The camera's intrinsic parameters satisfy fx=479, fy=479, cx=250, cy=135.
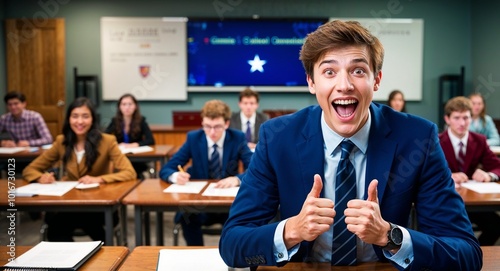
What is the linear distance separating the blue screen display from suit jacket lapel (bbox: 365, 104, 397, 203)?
6142 millimetres

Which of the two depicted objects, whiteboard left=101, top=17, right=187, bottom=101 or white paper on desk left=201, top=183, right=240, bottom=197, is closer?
white paper on desk left=201, top=183, right=240, bottom=197

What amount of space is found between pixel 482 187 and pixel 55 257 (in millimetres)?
2335

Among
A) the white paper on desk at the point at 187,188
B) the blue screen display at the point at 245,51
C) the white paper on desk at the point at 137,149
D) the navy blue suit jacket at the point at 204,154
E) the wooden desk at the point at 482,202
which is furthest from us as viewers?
the blue screen display at the point at 245,51

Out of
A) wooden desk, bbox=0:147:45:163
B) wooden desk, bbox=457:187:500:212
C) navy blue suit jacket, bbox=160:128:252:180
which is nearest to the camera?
wooden desk, bbox=457:187:500:212

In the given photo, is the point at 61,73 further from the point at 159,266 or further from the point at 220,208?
the point at 159,266

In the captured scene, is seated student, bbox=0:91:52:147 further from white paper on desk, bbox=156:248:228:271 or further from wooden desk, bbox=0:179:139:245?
white paper on desk, bbox=156:248:228:271

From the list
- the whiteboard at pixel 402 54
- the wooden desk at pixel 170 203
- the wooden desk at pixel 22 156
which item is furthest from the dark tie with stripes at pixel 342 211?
the whiteboard at pixel 402 54

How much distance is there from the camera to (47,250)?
4.76ft

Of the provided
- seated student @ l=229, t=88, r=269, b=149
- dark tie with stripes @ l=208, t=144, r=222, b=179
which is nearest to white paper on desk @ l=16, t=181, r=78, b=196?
dark tie with stripes @ l=208, t=144, r=222, b=179

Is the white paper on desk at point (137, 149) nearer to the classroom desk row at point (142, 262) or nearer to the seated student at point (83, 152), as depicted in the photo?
the seated student at point (83, 152)

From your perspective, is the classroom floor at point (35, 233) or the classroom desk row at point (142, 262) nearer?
the classroom desk row at point (142, 262)

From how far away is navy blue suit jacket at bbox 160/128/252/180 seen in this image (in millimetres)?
3273

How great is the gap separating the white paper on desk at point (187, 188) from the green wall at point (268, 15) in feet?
16.0

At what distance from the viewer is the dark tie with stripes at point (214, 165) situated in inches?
130
